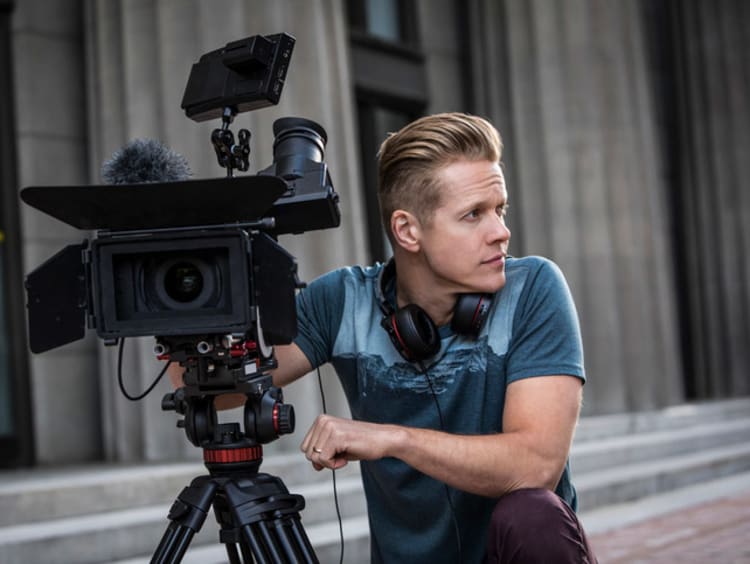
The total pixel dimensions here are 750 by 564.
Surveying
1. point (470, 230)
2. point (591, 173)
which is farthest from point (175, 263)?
point (591, 173)

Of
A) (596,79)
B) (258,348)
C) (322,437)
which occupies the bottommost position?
(322,437)

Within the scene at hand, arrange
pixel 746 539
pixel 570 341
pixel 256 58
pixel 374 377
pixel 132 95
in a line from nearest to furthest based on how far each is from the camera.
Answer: pixel 256 58, pixel 570 341, pixel 374 377, pixel 746 539, pixel 132 95

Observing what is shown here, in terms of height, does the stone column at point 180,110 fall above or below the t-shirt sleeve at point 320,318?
above

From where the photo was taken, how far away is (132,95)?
639 centimetres

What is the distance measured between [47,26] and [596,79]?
15.9 ft

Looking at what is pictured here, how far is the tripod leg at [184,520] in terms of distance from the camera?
7.20ft

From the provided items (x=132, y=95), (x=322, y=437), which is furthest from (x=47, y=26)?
(x=322, y=437)

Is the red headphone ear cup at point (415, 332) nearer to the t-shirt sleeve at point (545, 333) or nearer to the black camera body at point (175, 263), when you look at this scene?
the t-shirt sleeve at point (545, 333)

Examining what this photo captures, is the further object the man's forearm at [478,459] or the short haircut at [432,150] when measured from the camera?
the short haircut at [432,150]

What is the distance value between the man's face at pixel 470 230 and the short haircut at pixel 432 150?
0.02m

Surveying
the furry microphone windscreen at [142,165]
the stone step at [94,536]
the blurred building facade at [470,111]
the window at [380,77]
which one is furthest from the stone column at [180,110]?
the furry microphone windscreen at [142,165]

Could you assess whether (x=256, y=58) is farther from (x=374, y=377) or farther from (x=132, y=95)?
(x=132, y=95)

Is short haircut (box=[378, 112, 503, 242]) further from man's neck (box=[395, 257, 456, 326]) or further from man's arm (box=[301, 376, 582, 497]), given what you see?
man's arm (box=[301, 376, 582, 497])

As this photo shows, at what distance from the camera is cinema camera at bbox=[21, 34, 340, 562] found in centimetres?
213
